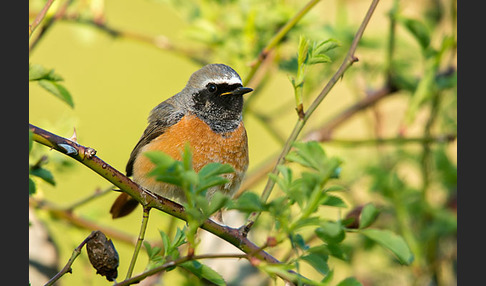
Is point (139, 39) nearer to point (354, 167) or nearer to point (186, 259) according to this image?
point (354, 167)

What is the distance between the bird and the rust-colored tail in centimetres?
3

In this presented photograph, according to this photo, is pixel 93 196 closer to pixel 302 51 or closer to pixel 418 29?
pixel 302 51

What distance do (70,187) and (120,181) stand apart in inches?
118

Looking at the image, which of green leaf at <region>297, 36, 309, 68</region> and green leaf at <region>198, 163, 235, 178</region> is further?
green leaf at <region>297, 36, 309, 68</region>

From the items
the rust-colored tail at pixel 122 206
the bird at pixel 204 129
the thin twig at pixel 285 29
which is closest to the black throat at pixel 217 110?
the bird at pixel 204 129

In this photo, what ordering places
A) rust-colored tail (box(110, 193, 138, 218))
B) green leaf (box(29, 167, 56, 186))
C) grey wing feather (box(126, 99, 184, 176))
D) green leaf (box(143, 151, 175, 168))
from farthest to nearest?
rust-colored tail (box(110, 193, 138, 218)) < grey wing feather (box(126, 99, 184, 176)) < green leaf (box(29, 167, 56, 186)) < green leaf (box(143, 151, 175, 168))

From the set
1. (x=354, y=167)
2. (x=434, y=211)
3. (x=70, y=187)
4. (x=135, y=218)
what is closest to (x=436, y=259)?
(x=434, y=211)

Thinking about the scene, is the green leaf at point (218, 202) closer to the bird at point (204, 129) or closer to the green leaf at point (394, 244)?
the green leaf at point (394, 244)

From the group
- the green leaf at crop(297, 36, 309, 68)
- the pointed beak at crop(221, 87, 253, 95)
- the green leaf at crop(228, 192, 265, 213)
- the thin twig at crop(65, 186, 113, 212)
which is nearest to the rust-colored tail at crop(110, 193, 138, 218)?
the thin twig at crop(65, 186, 113, 212)

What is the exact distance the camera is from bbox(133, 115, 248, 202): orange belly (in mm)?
2670

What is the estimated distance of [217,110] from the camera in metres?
2.85

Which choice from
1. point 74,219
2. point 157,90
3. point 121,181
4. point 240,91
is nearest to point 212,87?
point 240,91

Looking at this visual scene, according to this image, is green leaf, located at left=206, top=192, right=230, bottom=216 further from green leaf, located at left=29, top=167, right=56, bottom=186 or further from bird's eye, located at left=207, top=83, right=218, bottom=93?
bird's eye, located at left=207, top=83, right=218, bottom=93

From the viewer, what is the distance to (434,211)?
3.19 metres
